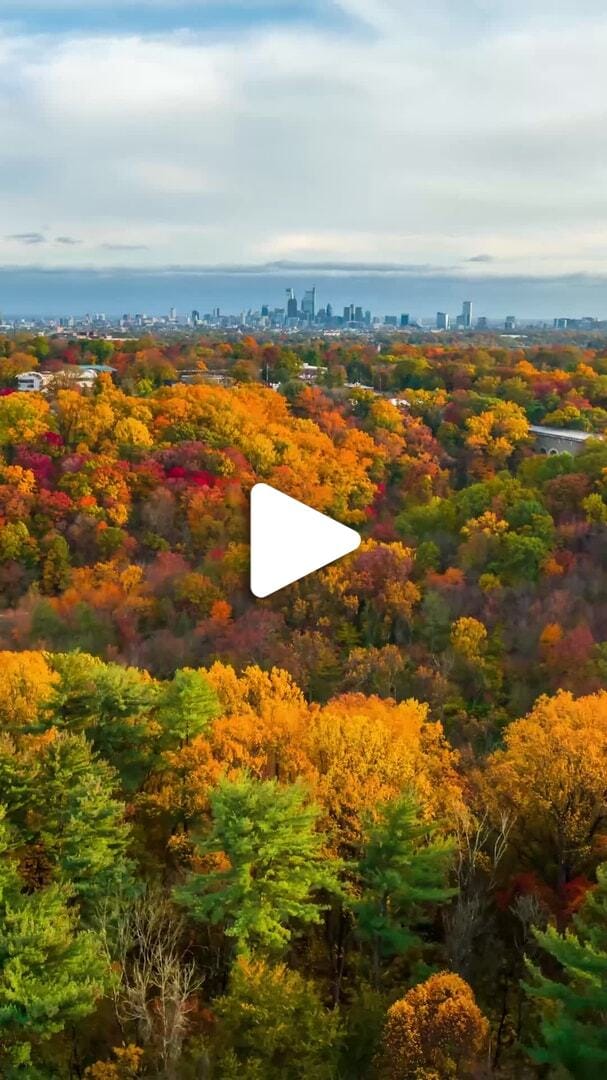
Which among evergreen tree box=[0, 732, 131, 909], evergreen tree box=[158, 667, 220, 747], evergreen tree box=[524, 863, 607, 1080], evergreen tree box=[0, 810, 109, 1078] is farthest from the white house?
evergreen tree box=[524, 863, 607, 1080]

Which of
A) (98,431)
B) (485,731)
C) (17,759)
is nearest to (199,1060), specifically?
(17,759)

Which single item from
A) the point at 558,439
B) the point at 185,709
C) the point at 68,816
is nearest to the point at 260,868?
the point at 68,816

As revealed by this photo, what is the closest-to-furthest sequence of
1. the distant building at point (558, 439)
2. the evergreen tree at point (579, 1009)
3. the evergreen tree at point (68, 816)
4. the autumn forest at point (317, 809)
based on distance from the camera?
1. the evergreen tree at point (579, 1009)
2. the autumn forest at point (317, 809)
3. the evergreen tree at point (68, 816)
4. the distant building at point (558, 439)

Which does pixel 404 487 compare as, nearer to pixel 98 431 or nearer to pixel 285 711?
pixel 98 431

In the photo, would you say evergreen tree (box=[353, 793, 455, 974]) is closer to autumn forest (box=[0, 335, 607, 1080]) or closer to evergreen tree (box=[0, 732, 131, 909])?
autumn forest (box=[0, 335, 607, 1080])

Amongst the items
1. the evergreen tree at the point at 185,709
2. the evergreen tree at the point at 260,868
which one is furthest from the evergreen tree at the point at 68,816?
the evergreen tree at the point at 185,709

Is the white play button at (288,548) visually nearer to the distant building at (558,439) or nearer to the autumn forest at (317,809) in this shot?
the autumn forest at (317,809)
